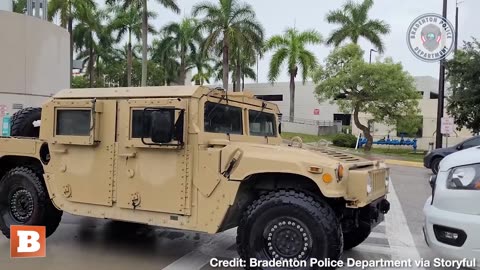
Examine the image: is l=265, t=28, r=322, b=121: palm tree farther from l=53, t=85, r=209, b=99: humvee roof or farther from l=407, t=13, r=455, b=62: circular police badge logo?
l=53, t=85, r=209, b=99: humvee roof

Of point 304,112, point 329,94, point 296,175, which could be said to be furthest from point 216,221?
point 304,112

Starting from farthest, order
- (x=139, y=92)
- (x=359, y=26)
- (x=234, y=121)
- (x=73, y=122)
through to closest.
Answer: (x=359, y=26)
(x=234, y=121)
(x=73, y=122)
(x=139, y=92)

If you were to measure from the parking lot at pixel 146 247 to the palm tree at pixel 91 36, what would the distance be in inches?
1354

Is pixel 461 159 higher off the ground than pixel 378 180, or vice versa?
pixel 461 159

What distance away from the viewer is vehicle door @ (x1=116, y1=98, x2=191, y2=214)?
5270mm

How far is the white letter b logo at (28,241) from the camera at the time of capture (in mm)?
6016

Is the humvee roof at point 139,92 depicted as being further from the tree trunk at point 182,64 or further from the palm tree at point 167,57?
the tree trunk at point 182,64

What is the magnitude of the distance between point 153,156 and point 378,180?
242 cm

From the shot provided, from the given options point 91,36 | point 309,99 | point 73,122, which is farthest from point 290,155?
point 309,99

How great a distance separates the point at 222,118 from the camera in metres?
5.79

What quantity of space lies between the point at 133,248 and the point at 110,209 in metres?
0.85

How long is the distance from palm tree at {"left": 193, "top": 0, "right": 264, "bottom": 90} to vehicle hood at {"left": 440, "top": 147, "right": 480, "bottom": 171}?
31124 mm

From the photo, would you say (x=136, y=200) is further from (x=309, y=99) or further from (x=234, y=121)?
(x=309, y=99)

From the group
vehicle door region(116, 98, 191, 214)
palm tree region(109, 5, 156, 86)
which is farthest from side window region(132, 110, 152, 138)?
palm tree region(109, 5, 156, 86)
